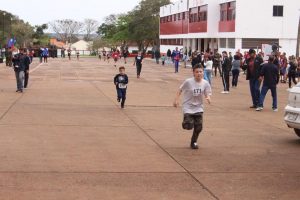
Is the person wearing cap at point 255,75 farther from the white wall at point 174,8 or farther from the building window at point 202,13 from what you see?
the white wall at point 174,8

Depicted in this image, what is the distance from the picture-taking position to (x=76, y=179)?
7418mm

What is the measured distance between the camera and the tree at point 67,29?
140 metres

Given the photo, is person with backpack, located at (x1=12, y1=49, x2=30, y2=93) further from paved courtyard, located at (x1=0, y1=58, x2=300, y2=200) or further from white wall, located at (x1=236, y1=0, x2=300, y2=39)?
white wall, located at (x1=236, y1=0, x2=300, y2=39)

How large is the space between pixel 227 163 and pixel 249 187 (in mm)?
1500

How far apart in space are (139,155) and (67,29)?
137618 mm

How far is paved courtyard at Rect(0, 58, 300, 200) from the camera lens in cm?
701

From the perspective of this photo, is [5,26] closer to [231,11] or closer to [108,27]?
[231,11]

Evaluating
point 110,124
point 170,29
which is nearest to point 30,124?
point 110,124

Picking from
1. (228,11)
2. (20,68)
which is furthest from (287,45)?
(20,68)

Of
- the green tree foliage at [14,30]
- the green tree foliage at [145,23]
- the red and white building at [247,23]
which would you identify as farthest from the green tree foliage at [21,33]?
the red and white building at [247,23]

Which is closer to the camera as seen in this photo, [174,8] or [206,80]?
[206,80]

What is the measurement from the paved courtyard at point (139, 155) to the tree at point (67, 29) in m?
126

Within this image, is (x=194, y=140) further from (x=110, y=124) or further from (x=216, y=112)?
(x=216, y=112)

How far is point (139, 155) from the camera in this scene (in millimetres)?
9250
